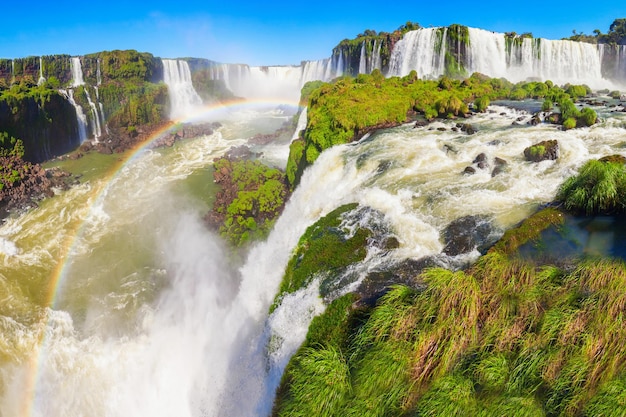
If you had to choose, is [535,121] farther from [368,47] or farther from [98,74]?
[98,74]

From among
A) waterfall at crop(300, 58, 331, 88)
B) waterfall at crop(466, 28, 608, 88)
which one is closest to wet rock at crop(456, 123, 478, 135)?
waterfall at crop(466, 28, 608, 88)

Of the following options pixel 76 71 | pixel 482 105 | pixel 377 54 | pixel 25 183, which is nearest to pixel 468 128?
pixel 482 105

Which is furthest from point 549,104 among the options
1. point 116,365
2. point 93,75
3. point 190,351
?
point 93,75

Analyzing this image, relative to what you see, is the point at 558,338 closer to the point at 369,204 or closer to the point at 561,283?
the point at 561,283

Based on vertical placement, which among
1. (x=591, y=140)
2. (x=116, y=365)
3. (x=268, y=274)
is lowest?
(x=116, y=365)

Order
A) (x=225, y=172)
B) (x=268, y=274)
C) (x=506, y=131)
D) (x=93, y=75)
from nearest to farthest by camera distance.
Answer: (x=268, y=274) < (x=506, y=131) < (x=225, y=172) < (x=93, y=75)

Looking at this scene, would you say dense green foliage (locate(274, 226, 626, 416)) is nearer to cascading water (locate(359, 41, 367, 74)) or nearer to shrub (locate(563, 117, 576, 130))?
shrub (locate(563, 117, 576, 130))

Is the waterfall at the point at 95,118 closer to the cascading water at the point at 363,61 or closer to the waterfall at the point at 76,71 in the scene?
the waterfall at the point at 76,71
